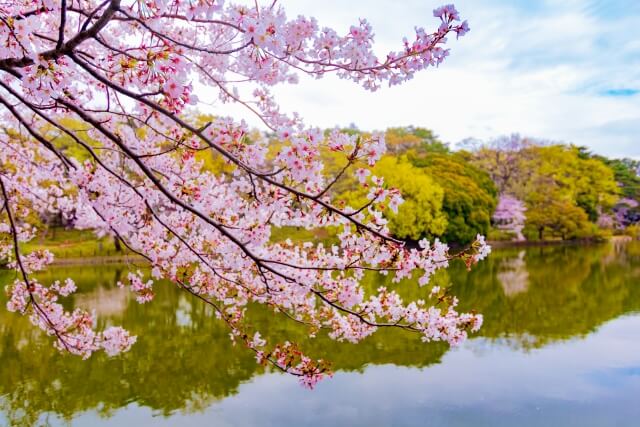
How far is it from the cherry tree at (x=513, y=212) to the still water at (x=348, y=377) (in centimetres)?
1824

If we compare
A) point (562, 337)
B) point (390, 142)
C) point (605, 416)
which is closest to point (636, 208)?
point (390, 142)

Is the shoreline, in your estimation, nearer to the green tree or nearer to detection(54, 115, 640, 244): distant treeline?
detection(54, 115, 640, 244): distant treeline

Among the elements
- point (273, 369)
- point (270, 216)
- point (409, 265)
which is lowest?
point (273, 369)

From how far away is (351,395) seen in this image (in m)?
6.55

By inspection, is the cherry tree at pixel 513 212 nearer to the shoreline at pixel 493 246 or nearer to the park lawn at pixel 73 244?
the shoreline at pixel 493 246

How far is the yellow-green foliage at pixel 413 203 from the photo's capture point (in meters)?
21.6

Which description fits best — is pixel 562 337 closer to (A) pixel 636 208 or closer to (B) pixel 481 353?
(B) pixel 481 353

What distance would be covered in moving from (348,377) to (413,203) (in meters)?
15.3

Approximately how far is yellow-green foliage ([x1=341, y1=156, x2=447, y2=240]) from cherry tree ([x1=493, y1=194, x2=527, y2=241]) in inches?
348

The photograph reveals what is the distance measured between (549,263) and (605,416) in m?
14.8

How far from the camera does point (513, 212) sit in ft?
96.6

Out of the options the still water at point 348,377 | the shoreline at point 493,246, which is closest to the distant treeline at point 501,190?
the shoreline at point 493,246

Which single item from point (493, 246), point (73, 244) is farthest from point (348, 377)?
point (493, 246)

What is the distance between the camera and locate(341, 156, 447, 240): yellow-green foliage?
21.6 m
